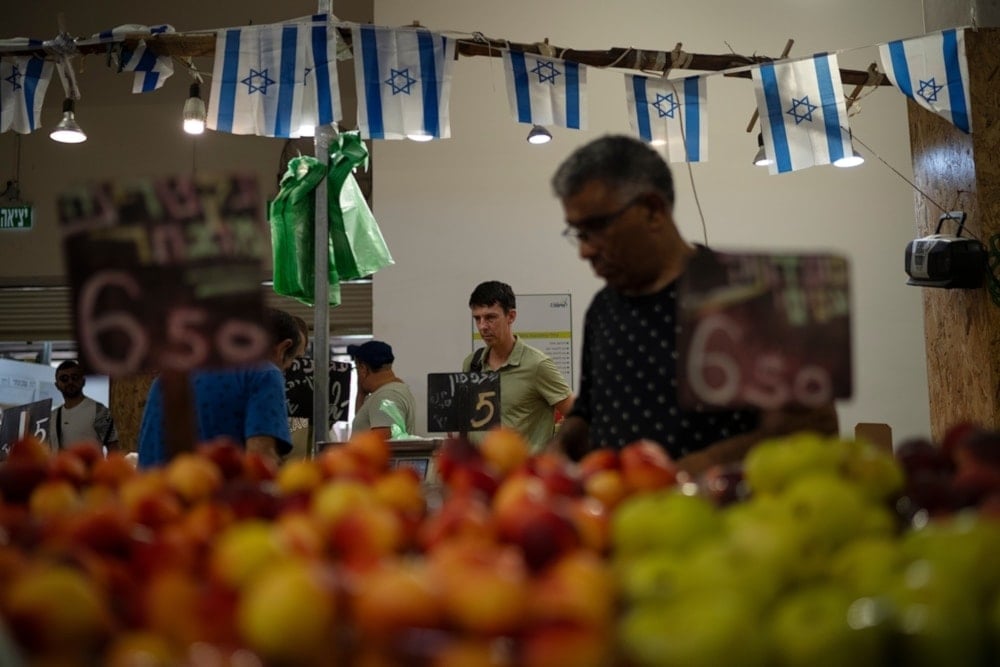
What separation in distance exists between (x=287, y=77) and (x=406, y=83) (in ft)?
1.90

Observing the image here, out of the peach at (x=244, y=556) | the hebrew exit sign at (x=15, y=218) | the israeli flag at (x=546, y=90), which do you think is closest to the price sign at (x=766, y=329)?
the peach at (x=244, y=556)

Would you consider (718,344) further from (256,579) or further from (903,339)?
(903,339)

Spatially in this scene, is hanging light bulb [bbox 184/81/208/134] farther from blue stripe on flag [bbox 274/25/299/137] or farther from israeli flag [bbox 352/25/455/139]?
israeli flag [bbox 352/25/455/139]

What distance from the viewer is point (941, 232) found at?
17.0ft

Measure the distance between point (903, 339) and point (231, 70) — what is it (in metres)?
4.71

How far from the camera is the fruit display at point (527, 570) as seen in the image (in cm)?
86

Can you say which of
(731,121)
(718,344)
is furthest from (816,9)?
(718,344)

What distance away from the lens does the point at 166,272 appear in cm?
159

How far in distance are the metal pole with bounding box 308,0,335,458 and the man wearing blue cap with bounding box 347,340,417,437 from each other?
1.37 feet

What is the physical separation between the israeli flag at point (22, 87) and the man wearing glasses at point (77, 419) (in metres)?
2.30

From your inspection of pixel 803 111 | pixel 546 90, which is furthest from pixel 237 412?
pixel 803 111

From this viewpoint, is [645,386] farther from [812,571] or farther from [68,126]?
[68,126]

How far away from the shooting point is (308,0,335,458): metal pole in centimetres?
429

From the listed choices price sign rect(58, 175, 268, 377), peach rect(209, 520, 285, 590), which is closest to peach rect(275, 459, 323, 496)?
price sign rect(58, 175, 268, 377)
